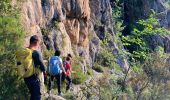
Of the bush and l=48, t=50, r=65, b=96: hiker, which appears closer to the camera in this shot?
l=48, t=50, r=65, b=96: hiker

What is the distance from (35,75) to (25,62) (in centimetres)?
44

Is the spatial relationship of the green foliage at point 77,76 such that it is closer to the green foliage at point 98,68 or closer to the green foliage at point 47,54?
the green foliage at point 47,54

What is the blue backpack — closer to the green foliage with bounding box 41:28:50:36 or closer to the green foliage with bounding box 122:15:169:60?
the green foliage with bounding box 41:28:50:36

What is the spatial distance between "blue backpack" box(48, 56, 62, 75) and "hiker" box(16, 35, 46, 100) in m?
3.47

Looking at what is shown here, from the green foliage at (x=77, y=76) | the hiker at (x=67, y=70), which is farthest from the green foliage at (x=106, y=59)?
the hiker at (x=67, y=70)

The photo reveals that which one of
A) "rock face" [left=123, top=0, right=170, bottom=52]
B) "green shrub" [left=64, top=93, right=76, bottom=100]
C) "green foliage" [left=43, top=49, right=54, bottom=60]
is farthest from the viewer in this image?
"rock face" [left=123, top=0, right=170, bottom=52]

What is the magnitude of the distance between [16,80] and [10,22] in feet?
4.72

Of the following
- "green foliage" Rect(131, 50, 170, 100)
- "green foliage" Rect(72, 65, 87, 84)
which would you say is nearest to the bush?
"green foliage" Rect(72, 65, 87, 84)

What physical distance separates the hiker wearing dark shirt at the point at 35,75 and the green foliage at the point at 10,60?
44 centimetres

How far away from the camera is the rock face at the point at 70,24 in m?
16.8

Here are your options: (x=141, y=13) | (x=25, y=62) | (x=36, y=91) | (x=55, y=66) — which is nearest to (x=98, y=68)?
(x=55, y=66)

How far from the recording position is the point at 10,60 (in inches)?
403

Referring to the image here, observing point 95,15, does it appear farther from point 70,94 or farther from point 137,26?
point 70,94

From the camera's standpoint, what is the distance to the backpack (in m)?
9.62
